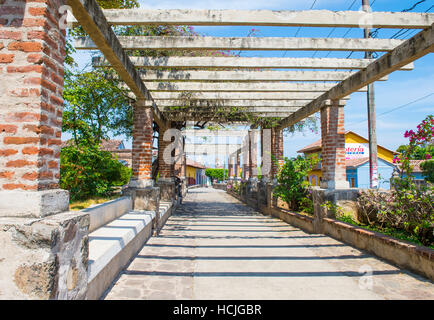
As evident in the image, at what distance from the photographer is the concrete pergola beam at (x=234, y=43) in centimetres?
457

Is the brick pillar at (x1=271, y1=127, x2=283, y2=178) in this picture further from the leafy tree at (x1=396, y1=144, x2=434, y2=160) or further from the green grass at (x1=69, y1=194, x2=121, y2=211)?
the green grass at (x1=69, y1=194, x2=121, y2=211)

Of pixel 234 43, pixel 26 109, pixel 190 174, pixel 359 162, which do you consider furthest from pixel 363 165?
pixel 26 109

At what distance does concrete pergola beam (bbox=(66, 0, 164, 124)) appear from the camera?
3.18 meters

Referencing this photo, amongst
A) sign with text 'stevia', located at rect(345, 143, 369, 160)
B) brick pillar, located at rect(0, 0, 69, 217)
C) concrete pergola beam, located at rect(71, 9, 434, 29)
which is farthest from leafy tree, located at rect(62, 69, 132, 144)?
sign with text 'stevia', located at rect(345, 143, 369, 160)

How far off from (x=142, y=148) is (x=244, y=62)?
2.90 meters

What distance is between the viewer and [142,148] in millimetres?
6289

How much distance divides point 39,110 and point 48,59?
0.42 m

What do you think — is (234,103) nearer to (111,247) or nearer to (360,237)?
(360,237)

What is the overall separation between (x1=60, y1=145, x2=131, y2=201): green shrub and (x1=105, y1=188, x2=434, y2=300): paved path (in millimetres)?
2039

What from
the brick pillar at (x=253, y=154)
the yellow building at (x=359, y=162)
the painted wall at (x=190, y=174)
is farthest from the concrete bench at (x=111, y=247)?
the painted wall at (x=190, y=174)

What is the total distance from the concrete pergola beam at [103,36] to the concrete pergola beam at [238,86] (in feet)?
3.04

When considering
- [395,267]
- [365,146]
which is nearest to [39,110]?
[395,267]

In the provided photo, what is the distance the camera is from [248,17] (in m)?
3.85

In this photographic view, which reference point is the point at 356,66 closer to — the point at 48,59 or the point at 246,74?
the point at 246,74
